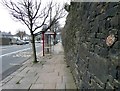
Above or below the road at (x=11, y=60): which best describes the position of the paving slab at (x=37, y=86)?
above

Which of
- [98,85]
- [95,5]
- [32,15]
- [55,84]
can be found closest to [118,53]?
[98,85]

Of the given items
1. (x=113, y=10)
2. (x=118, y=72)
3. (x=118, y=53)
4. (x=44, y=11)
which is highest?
(x=44, y=11)

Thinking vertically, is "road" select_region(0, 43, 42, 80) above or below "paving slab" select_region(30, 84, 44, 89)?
below

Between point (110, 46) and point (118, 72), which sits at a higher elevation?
point (110, 46)

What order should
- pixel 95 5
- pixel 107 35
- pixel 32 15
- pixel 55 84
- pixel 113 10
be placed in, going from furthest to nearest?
1. pixel 32 15
2. pixel 55 84
3. pixel 95 5
4. pixel 107 35
5. pixel 113 10

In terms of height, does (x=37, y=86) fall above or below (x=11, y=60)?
above

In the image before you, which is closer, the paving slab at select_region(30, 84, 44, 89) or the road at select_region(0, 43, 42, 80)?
the paving slab at select_region(30, 84, 44, 89)

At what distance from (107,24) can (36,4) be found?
11800 millimetres

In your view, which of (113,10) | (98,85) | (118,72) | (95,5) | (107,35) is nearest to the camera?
(118,72)

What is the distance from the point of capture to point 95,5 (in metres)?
4.05

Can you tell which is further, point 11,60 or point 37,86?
point 11,60

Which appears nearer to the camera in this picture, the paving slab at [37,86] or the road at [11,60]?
the paving slab at [37,86]

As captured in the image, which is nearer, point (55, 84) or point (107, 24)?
point (107, 24)

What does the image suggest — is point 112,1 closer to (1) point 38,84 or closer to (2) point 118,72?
(2) point 118,72
